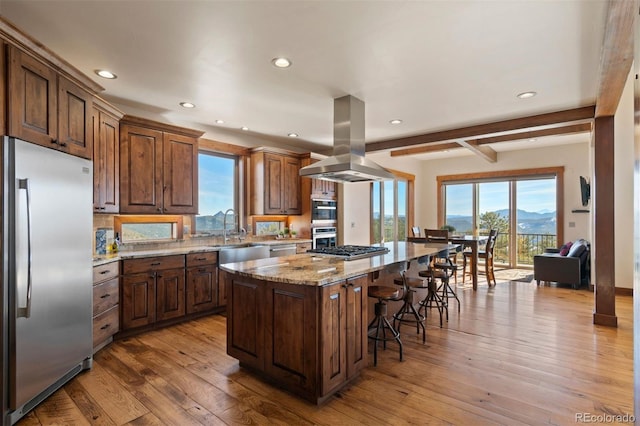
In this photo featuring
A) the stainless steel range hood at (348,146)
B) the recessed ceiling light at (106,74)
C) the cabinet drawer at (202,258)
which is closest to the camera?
the recessed ceiling light at (106,74)

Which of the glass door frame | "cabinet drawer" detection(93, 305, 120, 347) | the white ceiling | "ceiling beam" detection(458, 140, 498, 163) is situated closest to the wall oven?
the white ceiling

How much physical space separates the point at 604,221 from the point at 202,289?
483 centimetres

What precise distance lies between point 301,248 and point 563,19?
13.7ft

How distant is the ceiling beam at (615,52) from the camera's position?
1.98 metres

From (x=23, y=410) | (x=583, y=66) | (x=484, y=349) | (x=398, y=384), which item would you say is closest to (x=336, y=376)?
(x=398, y=384)

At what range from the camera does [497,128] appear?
464cm

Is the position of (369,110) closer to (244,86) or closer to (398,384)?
(244,86)

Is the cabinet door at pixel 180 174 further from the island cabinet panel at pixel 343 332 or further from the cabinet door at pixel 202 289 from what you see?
the island cabinet panel at pixel 343 332

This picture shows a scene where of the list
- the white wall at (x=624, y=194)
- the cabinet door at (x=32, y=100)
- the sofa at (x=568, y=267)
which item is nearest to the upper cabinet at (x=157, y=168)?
the cabinet door at (x=32, y=100)

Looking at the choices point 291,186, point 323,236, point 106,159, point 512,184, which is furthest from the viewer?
point 512,184

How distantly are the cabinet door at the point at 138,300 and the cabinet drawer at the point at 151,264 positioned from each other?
2.5 inches

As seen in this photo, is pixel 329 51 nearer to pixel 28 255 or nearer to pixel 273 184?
pixel 28 255

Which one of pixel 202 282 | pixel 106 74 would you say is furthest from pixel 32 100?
pixel 202 282

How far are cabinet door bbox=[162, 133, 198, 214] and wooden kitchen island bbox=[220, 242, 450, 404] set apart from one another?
73.2 inches
